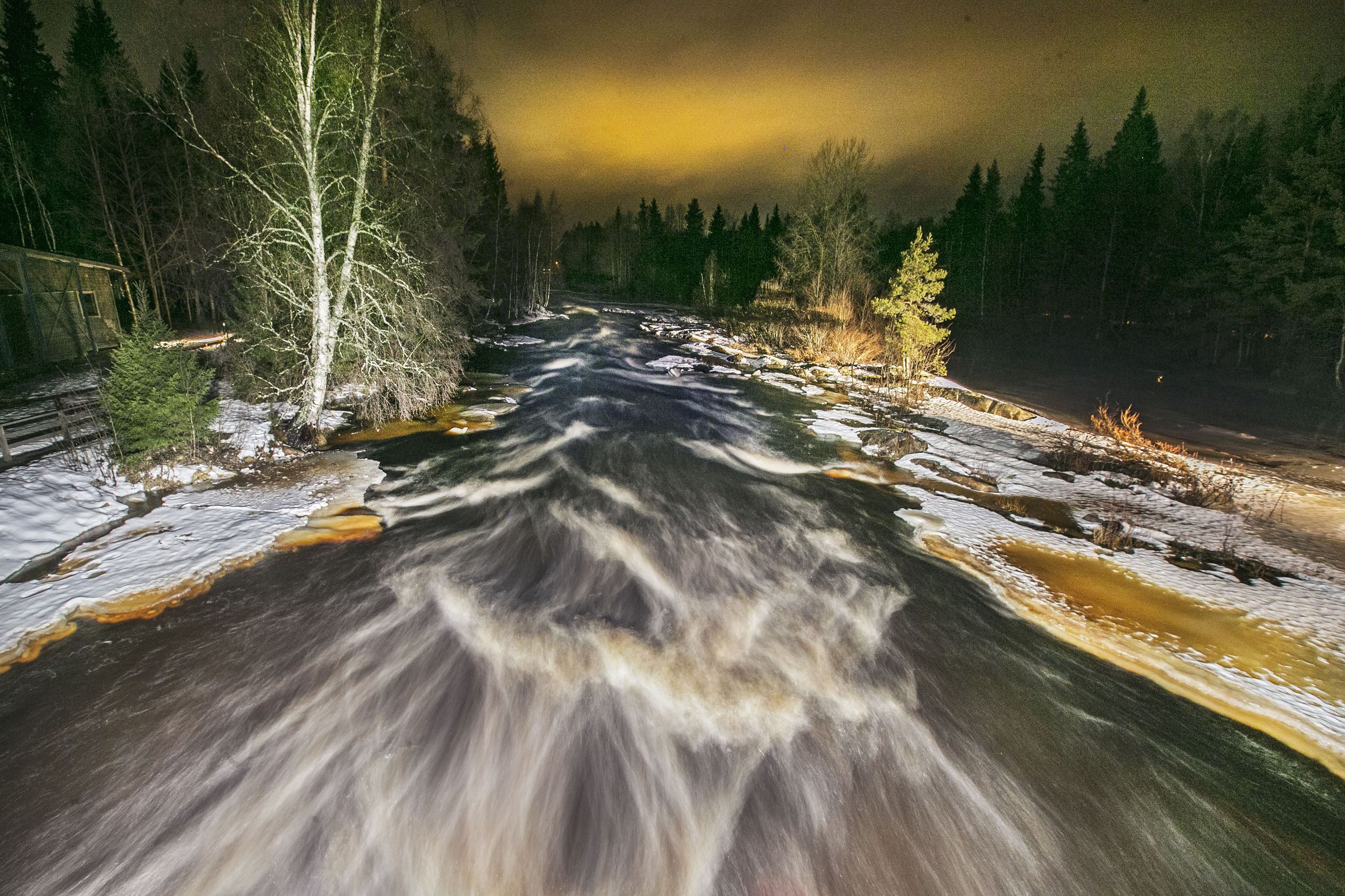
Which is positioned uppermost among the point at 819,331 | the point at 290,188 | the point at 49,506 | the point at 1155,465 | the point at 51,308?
the point at 290,188

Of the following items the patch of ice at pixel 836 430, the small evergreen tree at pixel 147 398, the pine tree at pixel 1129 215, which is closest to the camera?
the small evergreen tree at pixel 147 398

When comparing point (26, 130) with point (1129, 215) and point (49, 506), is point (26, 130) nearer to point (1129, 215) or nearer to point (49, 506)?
point (49, 506)

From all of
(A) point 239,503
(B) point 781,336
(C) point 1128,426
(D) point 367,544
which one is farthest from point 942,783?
(B) point 781,336

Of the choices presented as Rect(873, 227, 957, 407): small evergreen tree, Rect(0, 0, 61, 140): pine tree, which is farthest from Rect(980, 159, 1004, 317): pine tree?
Rect(0, 0, 61, 140): pine tree

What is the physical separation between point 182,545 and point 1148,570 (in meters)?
14.9

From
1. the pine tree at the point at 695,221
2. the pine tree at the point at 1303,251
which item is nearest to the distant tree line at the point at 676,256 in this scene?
the pine tree at the point at 695,221

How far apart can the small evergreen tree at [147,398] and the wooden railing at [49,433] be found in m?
1.11

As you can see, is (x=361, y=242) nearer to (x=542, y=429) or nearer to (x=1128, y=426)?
(x=542, y=429)

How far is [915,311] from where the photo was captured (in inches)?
878

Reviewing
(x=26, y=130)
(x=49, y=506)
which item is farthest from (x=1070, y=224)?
(x=26, y=130)

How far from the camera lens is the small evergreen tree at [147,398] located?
9070 mm

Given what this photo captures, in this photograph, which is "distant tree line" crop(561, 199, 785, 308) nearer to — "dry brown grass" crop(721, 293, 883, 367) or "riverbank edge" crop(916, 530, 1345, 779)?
"dry brown grass" crop(721, 293, 883, 367)

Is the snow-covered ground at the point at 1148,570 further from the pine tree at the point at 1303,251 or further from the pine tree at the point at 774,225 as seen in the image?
the pine tree at the point at 774,225

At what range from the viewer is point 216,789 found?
171 inches
